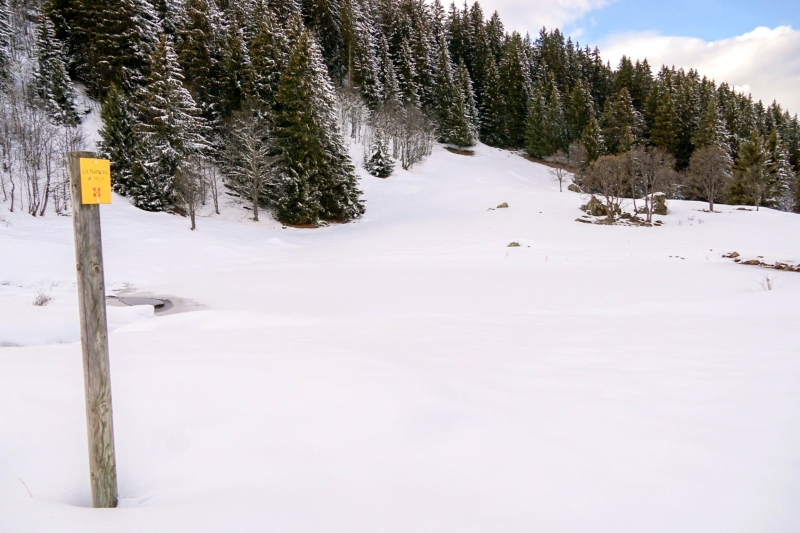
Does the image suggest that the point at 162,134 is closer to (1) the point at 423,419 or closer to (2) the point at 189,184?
(2) the point at 189,184

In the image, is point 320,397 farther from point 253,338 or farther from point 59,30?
point 59,30

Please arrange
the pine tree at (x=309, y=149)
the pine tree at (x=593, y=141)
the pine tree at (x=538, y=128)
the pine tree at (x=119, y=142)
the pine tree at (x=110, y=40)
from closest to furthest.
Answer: the pine tree at (x=119, y=142) < the pine tree at (x=309, y=149) < the pine tree at (x=110, y=40) < the pine tree at (x=593, y=141) < the pine tree at (x=538, y=128)

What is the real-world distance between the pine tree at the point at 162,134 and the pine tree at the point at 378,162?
16130mm

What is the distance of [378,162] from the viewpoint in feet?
132

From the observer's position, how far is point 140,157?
83.0ft

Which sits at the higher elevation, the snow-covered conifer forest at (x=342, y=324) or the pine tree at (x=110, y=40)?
the pine tree at (x=110, y=40)

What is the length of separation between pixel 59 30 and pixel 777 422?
149ft

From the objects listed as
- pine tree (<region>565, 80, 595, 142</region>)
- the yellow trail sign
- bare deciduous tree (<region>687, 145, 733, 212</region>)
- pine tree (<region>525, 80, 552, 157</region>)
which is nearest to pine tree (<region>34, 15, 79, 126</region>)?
the yellow trail sign

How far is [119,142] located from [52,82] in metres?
7.58

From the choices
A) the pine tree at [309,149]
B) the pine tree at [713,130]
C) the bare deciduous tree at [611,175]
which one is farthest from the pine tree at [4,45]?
the pine tree at [713,130]

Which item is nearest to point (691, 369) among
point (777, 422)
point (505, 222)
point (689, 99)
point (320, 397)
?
point (777, 422)

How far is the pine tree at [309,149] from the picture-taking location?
29109 millimetres

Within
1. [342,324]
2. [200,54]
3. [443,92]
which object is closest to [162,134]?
[200,54]

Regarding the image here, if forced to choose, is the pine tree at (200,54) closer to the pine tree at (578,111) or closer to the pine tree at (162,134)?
the pine tree at (162,134)
